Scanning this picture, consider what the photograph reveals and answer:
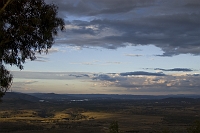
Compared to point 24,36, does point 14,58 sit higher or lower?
lower

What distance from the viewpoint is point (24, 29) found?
504 inches

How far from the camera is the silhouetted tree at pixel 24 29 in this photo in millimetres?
12750

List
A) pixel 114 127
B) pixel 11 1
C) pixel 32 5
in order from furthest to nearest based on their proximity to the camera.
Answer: pixel 114 127, pixel 32 5, pixel 11 1

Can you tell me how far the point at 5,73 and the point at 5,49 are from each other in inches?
43.9

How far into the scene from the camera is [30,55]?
45.1 ft

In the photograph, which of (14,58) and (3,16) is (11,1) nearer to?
(3,16)

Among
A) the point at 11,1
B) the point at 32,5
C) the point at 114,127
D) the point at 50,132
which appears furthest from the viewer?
the point at 50,132

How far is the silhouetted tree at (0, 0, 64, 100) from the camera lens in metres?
12.8

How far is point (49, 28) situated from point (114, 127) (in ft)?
101

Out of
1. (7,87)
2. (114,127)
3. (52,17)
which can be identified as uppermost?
(52,17)

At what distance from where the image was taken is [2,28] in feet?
40.3

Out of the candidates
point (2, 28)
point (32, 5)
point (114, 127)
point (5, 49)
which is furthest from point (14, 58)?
point (114, 127)

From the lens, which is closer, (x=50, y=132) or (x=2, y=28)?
(x=2, y=28)

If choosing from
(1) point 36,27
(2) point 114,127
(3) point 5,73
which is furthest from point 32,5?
(2) point 114,127
